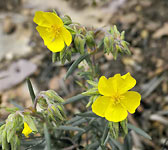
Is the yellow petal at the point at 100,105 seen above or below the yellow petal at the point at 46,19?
below

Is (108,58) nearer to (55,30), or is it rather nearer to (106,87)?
(55,30)

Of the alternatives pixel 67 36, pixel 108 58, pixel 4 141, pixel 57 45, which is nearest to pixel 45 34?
pixel 57 45

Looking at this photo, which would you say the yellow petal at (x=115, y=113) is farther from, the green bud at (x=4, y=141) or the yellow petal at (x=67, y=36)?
the green bud at (x=4, y=141)

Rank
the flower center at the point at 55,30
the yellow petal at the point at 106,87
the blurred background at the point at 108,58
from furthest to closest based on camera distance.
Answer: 1. the blurred background at the point at 108,58
2. the flower center at the point at 55,30
3. the yellow petal at the point at 106,87

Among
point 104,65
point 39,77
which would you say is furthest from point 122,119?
point 39,77

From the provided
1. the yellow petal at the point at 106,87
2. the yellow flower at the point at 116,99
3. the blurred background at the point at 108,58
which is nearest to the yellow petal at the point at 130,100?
the yellow flower at the point at 116,99

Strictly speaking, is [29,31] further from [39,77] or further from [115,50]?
[115,50]
